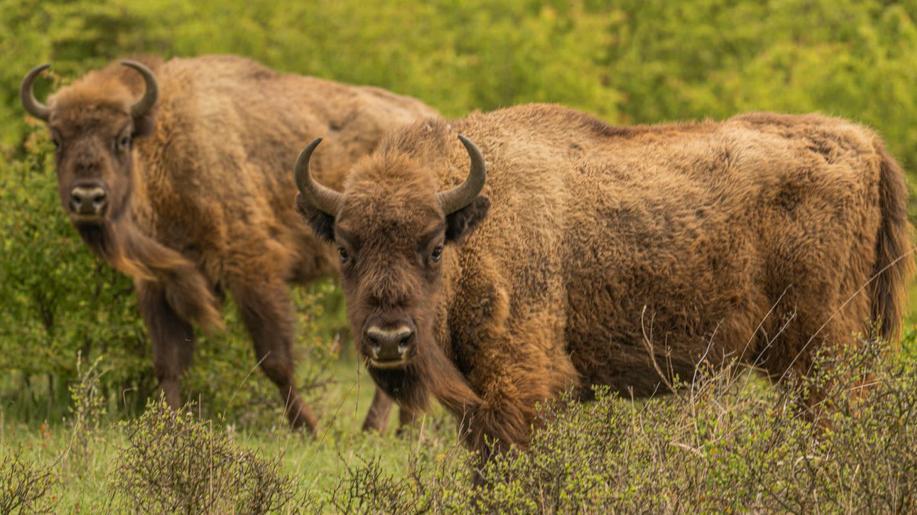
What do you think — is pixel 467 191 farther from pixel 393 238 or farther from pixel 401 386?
pixel 401 386

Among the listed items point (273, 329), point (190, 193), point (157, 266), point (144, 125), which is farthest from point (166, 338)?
point (144, 125)

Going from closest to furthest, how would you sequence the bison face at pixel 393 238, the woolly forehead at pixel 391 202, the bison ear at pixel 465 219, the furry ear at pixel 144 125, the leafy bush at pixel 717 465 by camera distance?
the leafy bush at pixel 717 465 → the bison face at pixel 393 238 → the woolly forehead at pixel 391 202 → the bison ear at pixel 465 219 → the furry ear at pixel 144 125

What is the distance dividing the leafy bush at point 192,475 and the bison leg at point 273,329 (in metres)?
4.19

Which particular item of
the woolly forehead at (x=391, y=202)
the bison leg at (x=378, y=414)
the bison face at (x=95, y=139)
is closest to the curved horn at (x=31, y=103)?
the bison face at (x=95, y=139)

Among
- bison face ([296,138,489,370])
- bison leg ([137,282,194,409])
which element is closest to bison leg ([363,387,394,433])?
bison leg ([137,282,194,409])

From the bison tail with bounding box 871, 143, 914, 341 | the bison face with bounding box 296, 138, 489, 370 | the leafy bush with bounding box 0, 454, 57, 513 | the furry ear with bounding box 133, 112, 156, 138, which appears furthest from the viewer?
the furry ear with bounding box 133, 112, 156, 138

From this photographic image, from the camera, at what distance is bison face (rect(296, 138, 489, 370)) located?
6.30m

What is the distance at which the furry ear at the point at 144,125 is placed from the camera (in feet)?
33.8

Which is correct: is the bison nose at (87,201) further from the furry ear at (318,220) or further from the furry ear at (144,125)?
the furry ear at (318,220)

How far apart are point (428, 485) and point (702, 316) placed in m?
2.20

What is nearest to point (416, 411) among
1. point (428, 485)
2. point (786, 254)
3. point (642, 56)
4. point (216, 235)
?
point (428, 485)

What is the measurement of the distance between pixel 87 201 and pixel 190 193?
949mm

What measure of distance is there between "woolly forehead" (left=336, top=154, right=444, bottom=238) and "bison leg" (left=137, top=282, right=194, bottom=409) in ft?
12.0

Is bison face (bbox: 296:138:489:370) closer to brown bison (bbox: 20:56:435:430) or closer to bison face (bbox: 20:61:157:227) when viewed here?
brown bison (bbox: 20:56:435:430)
